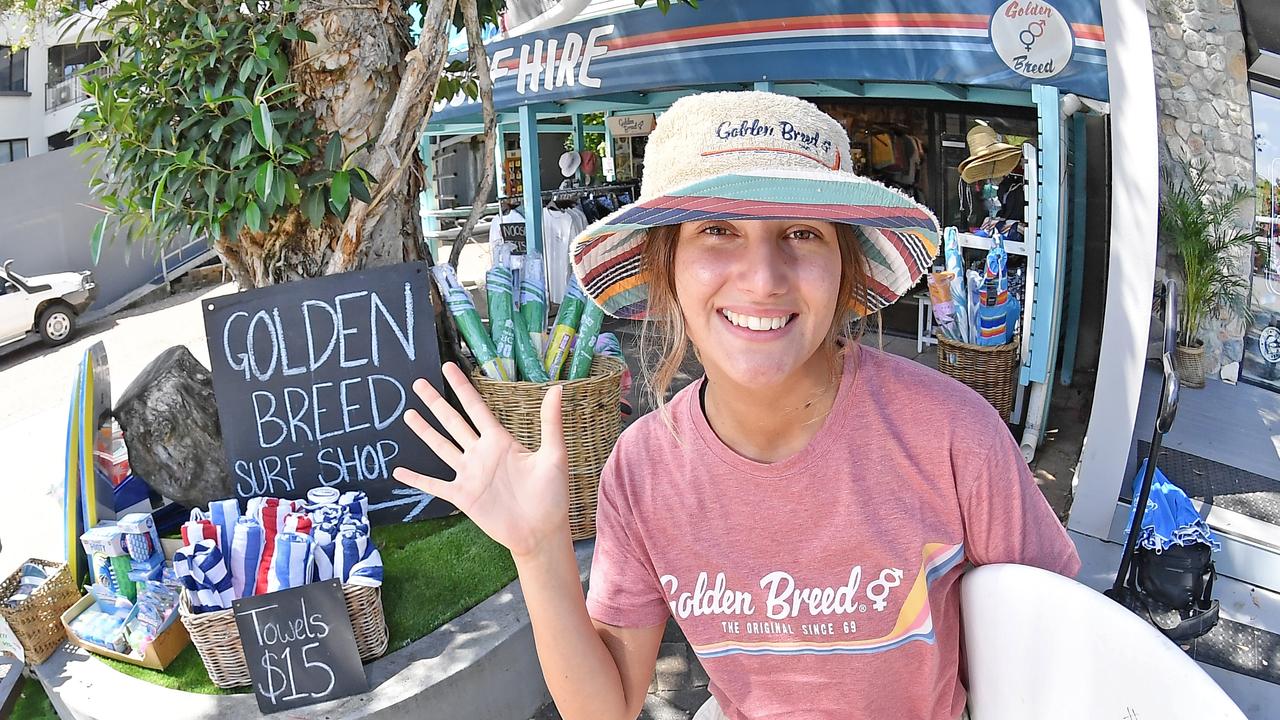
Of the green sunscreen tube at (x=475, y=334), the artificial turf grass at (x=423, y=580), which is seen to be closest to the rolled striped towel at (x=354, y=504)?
the artificial turf grass at (x=423, y=580)

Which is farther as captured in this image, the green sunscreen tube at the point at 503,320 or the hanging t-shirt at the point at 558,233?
the hanging t-shirt at the point at 558,233

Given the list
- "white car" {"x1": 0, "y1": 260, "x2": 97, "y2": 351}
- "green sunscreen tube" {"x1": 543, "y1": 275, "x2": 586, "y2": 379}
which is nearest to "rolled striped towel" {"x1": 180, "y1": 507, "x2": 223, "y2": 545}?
"green sunscreen tube" {"x1": 543, "y1": 275, "x2": 586, "y2": 379}

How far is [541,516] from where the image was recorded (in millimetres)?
1286

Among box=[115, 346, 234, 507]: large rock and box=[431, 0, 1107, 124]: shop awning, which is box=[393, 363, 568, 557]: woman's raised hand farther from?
box=[431, 0, 1107, 124]: shop awning

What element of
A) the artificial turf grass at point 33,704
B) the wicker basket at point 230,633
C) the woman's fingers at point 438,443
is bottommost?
the artificial turf grass at point 33,704

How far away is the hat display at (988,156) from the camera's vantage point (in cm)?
537

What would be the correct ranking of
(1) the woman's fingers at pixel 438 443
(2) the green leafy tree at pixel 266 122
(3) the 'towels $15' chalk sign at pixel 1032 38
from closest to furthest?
(1) the woman's fingers at pixel 438 443
(2) the green leafy tree at pixel 266 122
(3) the 'towels $15' chalk sign at pixel 1032 38

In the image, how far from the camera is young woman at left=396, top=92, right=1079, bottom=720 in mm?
1216

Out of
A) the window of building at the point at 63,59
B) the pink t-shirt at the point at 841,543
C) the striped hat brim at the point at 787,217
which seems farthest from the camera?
the window of building at the point at 63,59

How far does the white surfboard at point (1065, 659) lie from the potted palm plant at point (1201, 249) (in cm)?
237

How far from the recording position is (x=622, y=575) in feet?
4.54

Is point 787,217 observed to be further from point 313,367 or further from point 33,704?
point 33,704

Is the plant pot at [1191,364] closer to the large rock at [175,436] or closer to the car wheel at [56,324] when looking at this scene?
the large rock at [175,436]

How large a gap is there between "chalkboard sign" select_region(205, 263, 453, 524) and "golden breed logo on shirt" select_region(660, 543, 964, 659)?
2226mm
